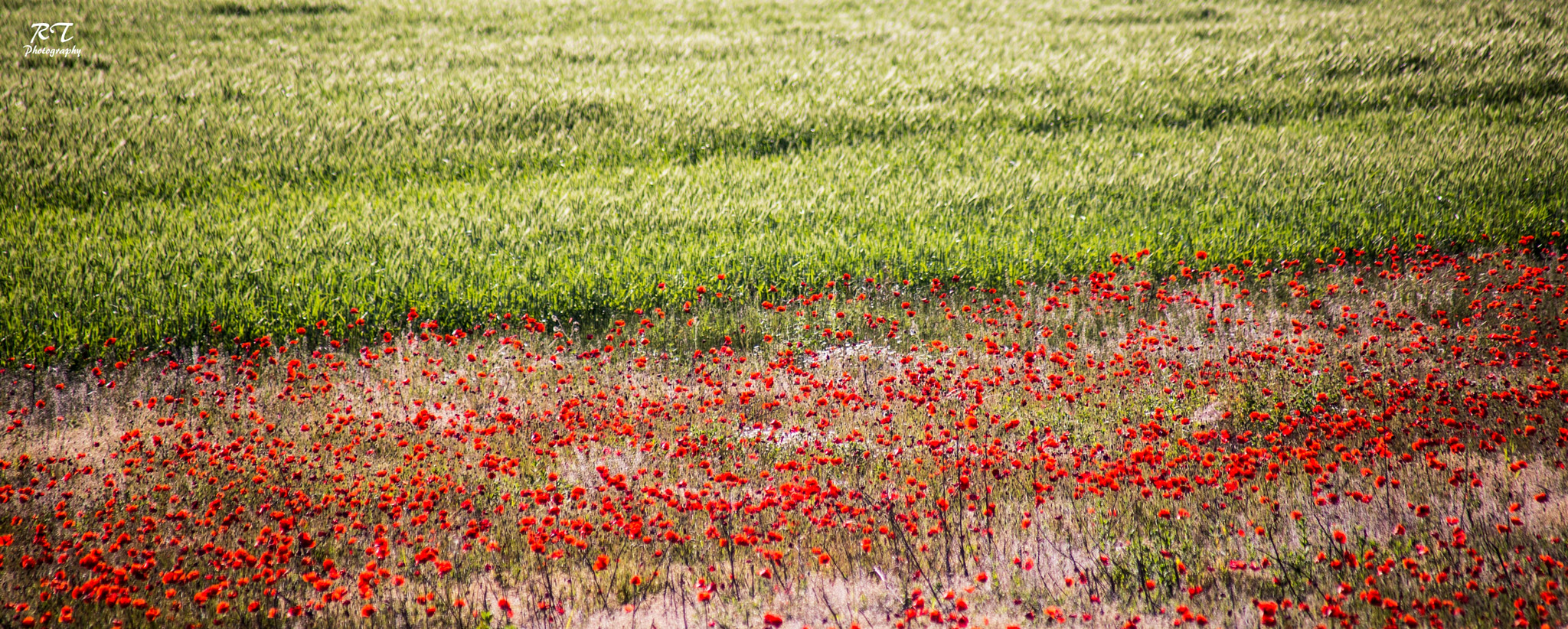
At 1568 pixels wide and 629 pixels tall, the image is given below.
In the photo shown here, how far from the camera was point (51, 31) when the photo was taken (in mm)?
13039

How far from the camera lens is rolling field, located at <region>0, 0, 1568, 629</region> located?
347 cm

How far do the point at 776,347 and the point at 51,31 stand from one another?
1445 centimetres

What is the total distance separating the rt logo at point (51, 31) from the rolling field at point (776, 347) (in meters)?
0.93

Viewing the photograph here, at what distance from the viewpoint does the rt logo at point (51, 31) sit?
12.8 meters

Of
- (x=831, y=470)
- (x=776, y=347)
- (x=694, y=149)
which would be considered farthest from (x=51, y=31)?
(x=831, y=470)

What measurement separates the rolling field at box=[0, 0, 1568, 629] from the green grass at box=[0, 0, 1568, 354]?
7 centimetres

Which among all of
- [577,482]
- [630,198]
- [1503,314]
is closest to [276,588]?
[577,482]

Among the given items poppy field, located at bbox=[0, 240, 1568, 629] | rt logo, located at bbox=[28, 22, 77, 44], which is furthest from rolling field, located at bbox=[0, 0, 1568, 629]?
rt logo, located at bbox=[28, 22, 77, 44]

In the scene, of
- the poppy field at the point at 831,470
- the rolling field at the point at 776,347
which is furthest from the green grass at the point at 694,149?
the poppy field at the point at 831,470

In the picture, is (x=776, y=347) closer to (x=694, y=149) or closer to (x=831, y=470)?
(x=831, y=470)

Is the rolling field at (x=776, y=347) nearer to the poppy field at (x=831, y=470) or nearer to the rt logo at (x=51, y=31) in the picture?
the poppy field at (x=831, y=470)

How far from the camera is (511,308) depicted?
616 centimetres

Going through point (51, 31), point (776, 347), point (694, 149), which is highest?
point (51, 31)

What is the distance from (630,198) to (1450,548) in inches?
272
